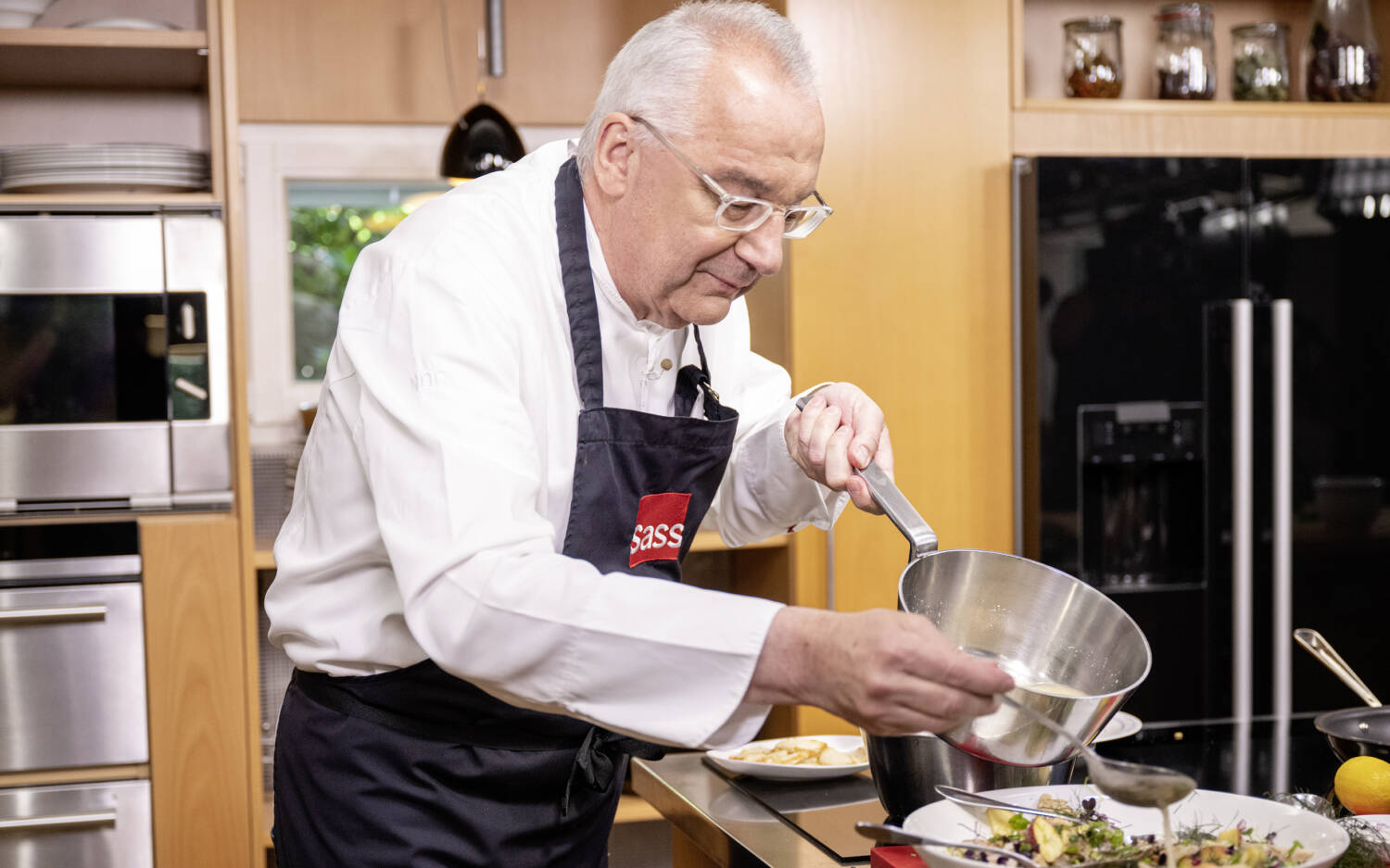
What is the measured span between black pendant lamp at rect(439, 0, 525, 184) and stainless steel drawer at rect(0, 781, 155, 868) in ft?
4.20

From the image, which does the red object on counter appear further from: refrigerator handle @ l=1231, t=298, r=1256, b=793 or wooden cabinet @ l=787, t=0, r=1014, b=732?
refrigerator handle @ l=1231, t=298, r=1256, b=793

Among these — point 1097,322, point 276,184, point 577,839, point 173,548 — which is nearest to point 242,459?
point 173,548

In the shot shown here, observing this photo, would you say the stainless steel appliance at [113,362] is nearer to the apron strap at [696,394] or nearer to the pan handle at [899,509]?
the apron strap at [696,394]

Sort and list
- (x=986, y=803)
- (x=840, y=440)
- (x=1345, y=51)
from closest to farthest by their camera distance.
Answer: (x=986, y=803)
(x=840, y=440)
(x=1345, y=51)

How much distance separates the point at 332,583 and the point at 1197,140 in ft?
7.08

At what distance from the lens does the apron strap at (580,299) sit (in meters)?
1.20

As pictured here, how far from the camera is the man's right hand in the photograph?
30.9 inches

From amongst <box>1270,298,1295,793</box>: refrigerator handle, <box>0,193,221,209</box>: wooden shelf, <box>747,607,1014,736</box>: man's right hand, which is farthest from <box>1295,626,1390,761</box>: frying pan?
<box>0,193,221,209</box>: wooden shelf

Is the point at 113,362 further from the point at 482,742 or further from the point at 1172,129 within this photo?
the point at 1172,129

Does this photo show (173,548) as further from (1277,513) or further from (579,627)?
(1277,513)

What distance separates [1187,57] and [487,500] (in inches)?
93.9

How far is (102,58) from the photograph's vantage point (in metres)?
2.55

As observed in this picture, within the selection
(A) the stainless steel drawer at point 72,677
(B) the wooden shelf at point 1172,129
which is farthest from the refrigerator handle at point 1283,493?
(A) the stainless steel drawer at point 72,677

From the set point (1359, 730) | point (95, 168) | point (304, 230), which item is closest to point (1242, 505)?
point (1359, 730)
